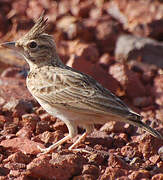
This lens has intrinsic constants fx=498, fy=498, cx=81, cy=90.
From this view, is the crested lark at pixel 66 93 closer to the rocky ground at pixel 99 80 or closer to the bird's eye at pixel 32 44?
the bird's eye at pixel 32 44

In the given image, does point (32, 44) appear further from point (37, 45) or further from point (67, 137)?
point (67, 137)

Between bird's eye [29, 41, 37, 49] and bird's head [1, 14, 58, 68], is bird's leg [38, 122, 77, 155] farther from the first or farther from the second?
bird's eye [29, 41, 37, 49]

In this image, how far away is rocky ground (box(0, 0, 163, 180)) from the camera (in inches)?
236

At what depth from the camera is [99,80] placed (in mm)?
9359

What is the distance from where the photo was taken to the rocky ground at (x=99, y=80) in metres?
5.99

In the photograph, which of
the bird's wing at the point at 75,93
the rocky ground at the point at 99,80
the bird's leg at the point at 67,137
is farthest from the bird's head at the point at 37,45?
the bird's leg at the point at 67,137

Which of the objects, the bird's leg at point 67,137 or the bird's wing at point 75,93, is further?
the bird's leg at point 67,137

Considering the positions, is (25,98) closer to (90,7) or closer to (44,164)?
(44,164)

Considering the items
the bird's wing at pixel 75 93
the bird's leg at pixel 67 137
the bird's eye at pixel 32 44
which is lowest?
the bird's leg at pixel 67 137

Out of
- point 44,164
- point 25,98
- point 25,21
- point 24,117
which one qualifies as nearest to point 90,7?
point 25,21

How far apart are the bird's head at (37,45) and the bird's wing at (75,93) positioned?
0.28m

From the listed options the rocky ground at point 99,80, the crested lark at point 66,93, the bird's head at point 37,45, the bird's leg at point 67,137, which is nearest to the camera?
the rocky ground at point 99,80

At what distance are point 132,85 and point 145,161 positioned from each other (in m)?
3.04

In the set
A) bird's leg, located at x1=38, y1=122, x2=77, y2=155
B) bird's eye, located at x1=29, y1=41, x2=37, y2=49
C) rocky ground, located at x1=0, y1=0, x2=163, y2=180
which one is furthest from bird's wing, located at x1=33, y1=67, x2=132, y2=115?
rocky ground, located at x1=0, y1=0, x2=163, y2=180
